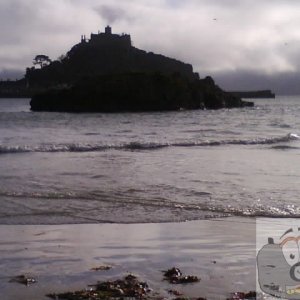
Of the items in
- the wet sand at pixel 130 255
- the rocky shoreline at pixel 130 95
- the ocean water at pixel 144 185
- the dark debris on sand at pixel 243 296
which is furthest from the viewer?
the rocky shoreline at pixel 130 95

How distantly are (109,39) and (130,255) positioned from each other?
137m

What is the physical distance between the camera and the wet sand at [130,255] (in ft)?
18.8

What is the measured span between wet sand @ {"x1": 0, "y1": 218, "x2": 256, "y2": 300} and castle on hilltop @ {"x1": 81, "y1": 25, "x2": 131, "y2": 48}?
131 m

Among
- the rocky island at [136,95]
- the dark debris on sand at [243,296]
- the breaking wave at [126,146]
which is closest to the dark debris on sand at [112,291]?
the dark debris on sand at [243,296]

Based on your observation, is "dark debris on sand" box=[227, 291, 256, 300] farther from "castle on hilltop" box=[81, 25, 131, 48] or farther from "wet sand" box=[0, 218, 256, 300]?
"castle on hilltop" box=[81, 25, 131, 48]

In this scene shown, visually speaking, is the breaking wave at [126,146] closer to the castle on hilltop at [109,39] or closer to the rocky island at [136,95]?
the rocky island at [136,95]

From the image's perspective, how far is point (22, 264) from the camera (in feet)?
21.0

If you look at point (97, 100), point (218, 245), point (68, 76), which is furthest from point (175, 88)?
point (218, 245)

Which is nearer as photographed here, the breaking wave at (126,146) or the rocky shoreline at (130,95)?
the breaking wave at (126,146)

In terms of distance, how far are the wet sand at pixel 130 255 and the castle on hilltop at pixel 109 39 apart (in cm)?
13058

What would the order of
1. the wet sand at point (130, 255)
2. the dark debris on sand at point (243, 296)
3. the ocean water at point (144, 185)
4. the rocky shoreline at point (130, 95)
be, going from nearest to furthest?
the dark debris on sand at point (243, 296) < the wet sand at point (130, 255) < the ocean water at point (144, 185) < the rocky shoreline at point (130, 95)

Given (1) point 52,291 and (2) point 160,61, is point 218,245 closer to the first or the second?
(1) point 52,291

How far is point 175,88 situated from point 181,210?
7252cm

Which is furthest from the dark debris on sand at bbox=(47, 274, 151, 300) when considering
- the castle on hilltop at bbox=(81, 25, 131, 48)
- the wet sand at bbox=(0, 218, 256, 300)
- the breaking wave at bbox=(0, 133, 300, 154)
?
the castle on hilltop at bbox=(81, 25, 131, 48)
